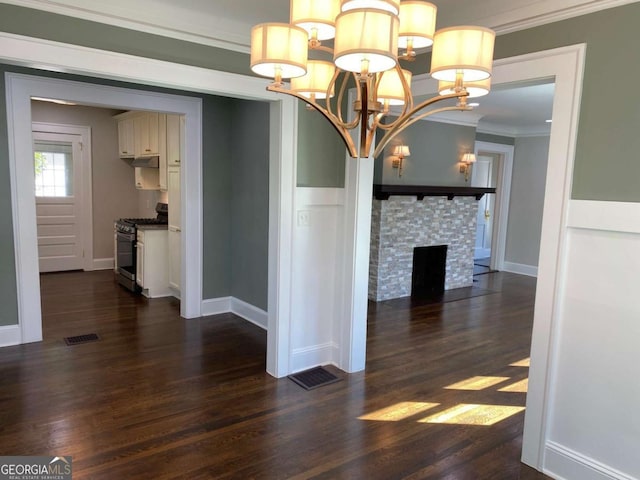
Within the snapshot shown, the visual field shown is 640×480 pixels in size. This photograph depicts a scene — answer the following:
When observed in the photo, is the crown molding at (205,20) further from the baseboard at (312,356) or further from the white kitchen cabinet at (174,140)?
the baseboard at (312,356)

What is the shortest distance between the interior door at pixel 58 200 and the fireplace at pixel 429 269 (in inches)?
206

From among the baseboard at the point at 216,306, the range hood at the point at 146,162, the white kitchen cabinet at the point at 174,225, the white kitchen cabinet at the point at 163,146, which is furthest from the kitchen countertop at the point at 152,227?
the baseboard at the point at 216,306

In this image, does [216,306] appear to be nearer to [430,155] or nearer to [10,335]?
[10,335]

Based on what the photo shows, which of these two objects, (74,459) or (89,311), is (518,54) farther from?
(89,311)

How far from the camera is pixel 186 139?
15.5 feet

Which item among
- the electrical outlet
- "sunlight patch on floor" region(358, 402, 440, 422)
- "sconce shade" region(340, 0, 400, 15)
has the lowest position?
"sunlight patch on floor" region(358, 402, 440, 422)

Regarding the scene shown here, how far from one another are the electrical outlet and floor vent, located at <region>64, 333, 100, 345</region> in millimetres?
2318

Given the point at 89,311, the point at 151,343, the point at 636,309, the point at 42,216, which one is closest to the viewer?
the point at 636,309

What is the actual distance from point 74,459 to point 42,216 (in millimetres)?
5507

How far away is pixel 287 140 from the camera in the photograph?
329 centimetres

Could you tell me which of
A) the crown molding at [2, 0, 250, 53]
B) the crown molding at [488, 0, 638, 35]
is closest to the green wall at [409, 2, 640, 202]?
the crown molding at [488, 0, 638, 35]

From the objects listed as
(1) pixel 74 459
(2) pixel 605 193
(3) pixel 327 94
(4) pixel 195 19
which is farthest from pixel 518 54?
(1) pixel 74 459

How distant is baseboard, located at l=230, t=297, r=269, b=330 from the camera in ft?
15.6

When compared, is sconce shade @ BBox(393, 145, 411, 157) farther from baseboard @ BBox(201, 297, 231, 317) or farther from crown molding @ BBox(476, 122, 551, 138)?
baseboard @ BBox(201, 297, 231, 317)
